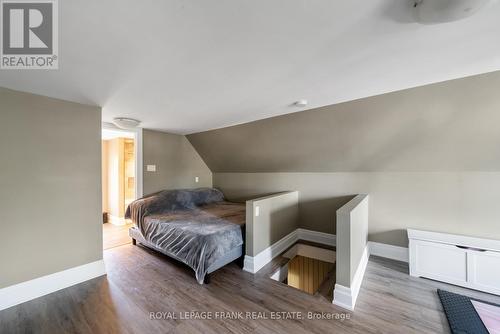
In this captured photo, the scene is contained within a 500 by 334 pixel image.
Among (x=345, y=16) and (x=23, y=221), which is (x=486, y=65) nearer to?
(x=345, y=16)

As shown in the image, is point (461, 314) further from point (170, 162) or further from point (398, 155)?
point (170, 162)

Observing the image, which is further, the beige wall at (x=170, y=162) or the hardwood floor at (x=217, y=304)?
the beige wall at (x=170, y=162)

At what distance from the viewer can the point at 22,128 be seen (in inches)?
75.1

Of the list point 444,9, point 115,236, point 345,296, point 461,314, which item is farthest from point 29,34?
point 461,314

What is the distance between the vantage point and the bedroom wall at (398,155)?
200 cm

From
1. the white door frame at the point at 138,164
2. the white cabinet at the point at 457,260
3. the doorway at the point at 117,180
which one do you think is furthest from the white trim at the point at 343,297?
the doorway at the point at 117,180

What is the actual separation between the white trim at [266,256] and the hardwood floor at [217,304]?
0.09 metres

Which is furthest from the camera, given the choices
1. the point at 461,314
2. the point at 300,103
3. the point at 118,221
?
the point at 118,221

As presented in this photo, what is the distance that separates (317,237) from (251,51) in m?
3.27

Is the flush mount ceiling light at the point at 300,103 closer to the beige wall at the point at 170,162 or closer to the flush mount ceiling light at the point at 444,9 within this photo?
the flush mount ceiling light at the point at 444,9

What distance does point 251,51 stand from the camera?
4.22 ft

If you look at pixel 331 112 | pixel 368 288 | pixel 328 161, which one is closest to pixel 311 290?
pixel 368 288

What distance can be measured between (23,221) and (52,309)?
35.6 inches

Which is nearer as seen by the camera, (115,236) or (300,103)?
(300,103)
